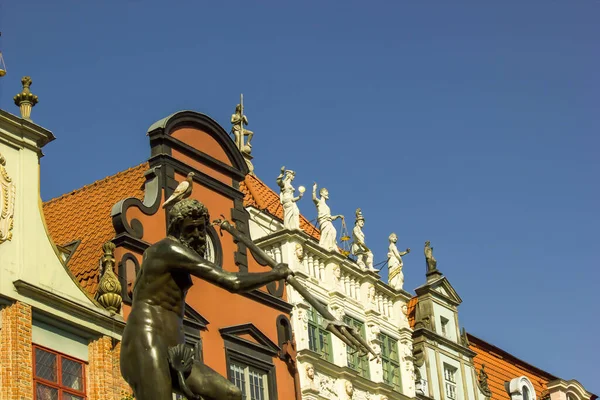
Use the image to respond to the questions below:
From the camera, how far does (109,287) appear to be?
25031 mm

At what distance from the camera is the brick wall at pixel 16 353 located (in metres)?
22.3

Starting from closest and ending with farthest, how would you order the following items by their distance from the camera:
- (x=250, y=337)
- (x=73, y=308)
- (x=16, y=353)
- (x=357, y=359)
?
(x=16, y=353)
(x=73, y=308)
(x=250, y=337)
(x=357, y=359)

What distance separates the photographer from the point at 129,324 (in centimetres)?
1211

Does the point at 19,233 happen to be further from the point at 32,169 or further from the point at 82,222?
the point at 82,222

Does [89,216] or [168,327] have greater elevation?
[89,216]

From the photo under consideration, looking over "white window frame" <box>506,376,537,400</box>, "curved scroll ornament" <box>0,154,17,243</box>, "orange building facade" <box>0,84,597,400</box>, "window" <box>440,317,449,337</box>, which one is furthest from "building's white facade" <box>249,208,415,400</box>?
"curved scroll ornament" <box>0,154,17,243</box>

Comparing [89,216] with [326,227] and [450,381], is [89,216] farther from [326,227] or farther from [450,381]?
[450,381]

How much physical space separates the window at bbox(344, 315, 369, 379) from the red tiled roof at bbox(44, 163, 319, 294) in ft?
11.2

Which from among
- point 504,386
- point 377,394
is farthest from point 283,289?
point 504,386

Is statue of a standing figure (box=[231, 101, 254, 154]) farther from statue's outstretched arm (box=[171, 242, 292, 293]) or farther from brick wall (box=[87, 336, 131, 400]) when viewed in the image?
statue's outstretched arm (box=[171, 242, 292, 293])

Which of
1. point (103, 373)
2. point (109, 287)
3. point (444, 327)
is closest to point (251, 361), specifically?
point (109, 287)

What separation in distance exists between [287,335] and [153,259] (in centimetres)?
1806

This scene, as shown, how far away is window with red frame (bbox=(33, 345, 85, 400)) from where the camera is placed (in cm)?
2303

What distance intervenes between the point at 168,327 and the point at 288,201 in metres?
19.9
